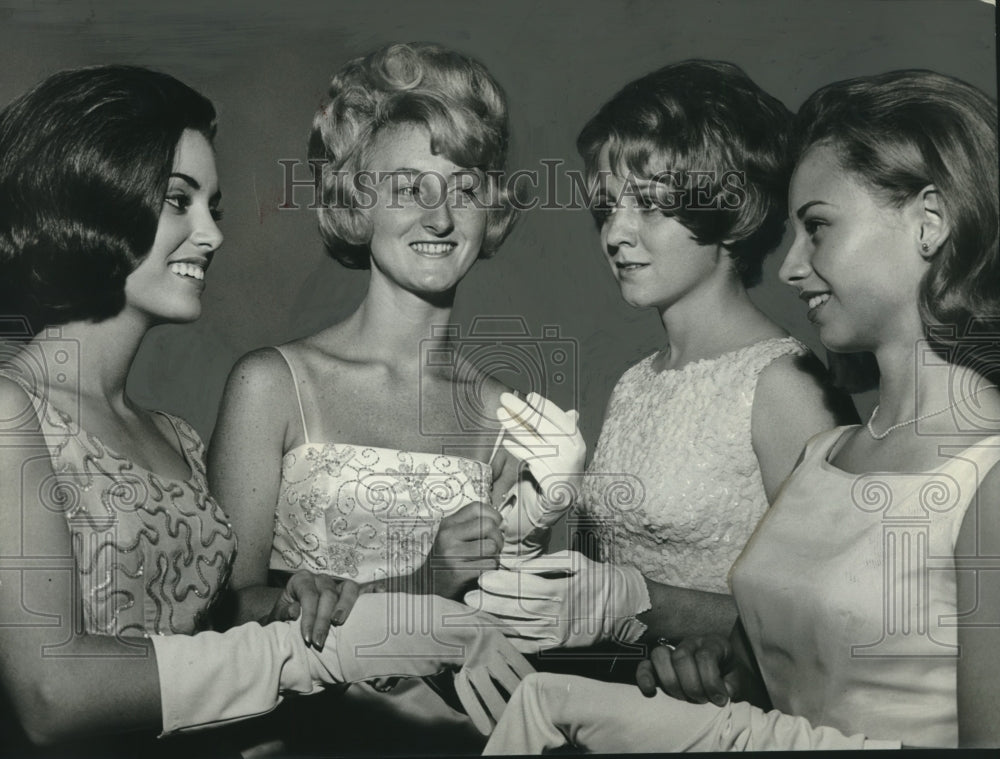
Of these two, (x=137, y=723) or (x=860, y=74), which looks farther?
(x=860, y=74)

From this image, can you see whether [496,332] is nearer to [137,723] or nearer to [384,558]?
[384,558]

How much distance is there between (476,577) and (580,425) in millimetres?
441

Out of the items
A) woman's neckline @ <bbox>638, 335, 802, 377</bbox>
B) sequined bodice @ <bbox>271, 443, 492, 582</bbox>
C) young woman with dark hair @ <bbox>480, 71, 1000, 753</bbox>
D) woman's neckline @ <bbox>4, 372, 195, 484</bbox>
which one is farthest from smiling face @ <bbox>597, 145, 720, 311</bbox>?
woman's neckline @ <bbox>4, 372, 195, 484</bbox>

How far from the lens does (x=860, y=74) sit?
3.36 meters

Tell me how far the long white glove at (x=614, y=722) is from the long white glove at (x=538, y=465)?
0.34 metres

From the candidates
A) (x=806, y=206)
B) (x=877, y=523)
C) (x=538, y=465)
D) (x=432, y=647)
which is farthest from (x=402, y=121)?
(x=877, y=523)

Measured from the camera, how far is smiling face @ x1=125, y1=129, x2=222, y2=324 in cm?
317

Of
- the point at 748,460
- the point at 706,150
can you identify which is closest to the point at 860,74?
the point at 706,150

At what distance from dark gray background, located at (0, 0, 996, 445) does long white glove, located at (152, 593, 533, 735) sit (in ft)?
1.70

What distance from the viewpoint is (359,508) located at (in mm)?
3172

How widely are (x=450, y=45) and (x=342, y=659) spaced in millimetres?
1489

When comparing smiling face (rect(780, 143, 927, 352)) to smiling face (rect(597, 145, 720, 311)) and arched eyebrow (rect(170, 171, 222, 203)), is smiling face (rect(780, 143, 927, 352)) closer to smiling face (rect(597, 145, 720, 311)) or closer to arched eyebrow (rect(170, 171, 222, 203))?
smiling face (rect(597, 145, 720, 311))

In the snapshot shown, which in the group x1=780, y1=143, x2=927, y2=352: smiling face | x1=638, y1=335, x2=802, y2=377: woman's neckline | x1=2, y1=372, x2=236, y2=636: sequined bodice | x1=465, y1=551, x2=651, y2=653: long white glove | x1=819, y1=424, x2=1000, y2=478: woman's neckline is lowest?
x1=465, y1=551, x2=651, y2=653: long white glove

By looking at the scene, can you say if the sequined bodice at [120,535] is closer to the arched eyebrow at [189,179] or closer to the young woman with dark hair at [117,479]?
the young woman with dark hair at [117,479]
